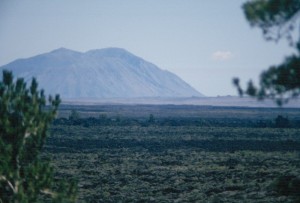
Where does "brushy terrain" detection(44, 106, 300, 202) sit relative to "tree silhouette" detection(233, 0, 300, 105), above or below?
below

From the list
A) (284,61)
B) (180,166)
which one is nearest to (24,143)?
(284,61)

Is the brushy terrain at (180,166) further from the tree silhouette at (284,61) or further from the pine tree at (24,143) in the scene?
the pine tree at (24,143)

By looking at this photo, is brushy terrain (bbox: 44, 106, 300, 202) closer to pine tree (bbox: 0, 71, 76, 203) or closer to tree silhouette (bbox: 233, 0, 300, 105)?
tree silhouette (bbox: 233, 0, 300, 105)

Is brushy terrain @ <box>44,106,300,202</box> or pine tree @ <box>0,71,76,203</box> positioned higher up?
pine tree @ <box>0,71,76,203</box>

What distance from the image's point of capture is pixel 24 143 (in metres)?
9.88

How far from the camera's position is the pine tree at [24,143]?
30.5 feet

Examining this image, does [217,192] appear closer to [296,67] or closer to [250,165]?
[250,165]

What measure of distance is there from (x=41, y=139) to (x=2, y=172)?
1.41m

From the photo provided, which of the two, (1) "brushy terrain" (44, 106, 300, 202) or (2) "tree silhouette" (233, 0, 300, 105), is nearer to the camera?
(2) "tree silhouette" (233, 0, 300, 105)

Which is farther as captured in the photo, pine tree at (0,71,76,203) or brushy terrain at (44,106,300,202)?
brushy terrain at (44,106,300,202)

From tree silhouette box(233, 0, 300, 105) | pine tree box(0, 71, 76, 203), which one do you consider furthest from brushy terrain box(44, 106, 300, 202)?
pine tree box(0, 71, 76, 203)

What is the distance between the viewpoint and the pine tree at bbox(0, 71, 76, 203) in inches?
366

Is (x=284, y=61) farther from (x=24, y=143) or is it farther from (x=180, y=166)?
(x=180, y=166)

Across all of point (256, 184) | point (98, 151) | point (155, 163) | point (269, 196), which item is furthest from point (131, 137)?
point (269, 196)
